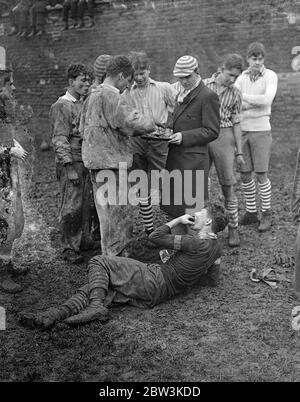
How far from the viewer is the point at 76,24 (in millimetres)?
11633

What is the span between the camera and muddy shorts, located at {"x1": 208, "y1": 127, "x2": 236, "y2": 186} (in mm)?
5938

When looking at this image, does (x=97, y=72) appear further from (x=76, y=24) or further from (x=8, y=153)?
(x=76, y=24)

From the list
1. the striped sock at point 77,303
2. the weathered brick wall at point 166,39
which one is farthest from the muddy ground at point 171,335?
the weathered brick wall at point 166,39

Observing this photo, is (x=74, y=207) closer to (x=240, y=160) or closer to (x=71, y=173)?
(x=71, y=173)

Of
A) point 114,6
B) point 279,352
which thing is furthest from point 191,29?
point 279,352

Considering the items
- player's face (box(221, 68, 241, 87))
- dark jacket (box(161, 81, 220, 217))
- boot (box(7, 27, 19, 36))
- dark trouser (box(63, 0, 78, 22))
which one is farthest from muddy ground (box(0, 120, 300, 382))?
boot (box(7, 27, 19, 36))

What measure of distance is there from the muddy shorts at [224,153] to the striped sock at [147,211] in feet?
2.85

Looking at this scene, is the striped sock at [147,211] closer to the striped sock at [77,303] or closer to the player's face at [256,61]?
the striped sock at [77,303]

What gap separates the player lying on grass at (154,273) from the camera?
15.0 feet

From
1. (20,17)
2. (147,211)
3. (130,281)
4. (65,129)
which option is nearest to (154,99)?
(65,129)

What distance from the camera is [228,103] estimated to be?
592 cm

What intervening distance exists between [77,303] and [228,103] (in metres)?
2.75

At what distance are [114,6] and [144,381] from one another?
8.95m

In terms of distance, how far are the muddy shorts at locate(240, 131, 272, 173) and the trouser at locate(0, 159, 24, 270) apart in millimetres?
2709
